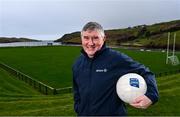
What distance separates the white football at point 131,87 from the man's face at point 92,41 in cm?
61

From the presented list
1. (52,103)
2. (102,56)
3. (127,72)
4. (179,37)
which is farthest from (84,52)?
(179,37)

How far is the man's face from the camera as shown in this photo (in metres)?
5.80

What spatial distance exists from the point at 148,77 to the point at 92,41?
932mm

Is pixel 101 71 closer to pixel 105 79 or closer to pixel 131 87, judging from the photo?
pixel 105 79

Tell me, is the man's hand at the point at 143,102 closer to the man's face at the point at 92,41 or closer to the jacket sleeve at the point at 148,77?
the jacket sleeve at the point at 148,77

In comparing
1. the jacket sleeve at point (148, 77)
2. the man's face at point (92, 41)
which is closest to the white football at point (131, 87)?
the jacket sleeve at point (148, 77)

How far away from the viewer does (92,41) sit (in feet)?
19.1

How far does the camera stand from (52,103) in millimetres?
19125

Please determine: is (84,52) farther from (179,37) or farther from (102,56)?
(179,37)

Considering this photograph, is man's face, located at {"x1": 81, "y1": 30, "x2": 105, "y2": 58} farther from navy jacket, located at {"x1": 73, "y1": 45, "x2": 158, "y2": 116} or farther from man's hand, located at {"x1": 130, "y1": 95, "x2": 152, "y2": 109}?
man's hand, located at {"x1": 130, "y1": 95, "x2": 152, "y2": 109}

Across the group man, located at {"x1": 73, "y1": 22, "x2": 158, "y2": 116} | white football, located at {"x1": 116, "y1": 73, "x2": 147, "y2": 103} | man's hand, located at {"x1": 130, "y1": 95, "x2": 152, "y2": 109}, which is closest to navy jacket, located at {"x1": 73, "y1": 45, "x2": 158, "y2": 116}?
man, located at {"x1": 73, "y1": 22, "x2": 158, "y2": 116}

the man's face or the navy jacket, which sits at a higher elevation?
the man's face

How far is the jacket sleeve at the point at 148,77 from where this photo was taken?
542 cm

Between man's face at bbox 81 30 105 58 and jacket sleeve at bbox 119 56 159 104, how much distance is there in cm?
45
